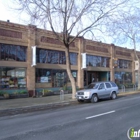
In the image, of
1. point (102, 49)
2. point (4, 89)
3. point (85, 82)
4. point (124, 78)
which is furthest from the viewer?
point (124, 78)

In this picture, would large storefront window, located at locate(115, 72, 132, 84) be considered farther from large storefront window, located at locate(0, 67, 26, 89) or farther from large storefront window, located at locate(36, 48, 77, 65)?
large storefront window, located at locate(0, 67, 26, 89)

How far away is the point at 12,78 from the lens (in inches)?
715

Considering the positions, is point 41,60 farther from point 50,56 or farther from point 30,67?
point 30,67

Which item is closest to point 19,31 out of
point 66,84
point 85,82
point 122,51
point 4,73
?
point 4,73

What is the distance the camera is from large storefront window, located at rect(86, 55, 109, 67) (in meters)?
25.6

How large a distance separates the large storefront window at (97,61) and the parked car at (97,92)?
857 cm

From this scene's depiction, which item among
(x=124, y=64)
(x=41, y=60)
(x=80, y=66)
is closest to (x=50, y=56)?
(x=41, y=60)

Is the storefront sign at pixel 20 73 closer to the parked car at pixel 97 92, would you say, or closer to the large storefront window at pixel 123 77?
the parked car at pixel 97 92

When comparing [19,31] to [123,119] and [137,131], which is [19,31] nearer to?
[123,119]

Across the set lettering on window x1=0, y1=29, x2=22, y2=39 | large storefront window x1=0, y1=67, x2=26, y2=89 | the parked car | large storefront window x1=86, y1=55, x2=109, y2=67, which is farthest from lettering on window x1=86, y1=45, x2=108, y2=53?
large storefront window x1=0, y1=67, x2=26, y2=89

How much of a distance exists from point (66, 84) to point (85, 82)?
3.76m

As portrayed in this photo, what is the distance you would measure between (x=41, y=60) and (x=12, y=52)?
130 inches

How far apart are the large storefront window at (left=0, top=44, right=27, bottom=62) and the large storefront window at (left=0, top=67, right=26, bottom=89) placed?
986 mm

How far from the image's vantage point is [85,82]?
2559 centimetres
